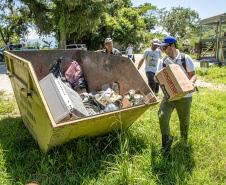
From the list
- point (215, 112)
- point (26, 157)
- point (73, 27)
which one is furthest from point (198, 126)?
point (73, 27)

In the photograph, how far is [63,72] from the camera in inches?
190

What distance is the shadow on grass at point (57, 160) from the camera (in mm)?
2301

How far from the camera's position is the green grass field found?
2.27 metres

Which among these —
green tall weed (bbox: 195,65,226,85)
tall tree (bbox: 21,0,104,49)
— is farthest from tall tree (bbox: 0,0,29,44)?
green tall weed (bbox: 195,65,226,85)

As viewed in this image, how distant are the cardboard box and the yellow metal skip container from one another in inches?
10.3

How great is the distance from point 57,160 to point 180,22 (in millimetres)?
41326

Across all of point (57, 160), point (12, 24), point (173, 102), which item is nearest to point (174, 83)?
point (173, 102)

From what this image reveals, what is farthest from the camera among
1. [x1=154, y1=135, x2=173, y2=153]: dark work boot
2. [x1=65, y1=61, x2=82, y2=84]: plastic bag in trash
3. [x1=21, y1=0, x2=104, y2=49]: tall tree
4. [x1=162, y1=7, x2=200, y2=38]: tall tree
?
[x1=162, y1=7, x2=200, y2=38]: tall tree

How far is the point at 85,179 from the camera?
2209mm

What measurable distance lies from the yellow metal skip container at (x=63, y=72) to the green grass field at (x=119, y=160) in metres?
0.20

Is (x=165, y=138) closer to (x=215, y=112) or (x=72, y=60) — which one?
(x=215, y=112)

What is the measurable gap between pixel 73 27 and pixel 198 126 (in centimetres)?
1487

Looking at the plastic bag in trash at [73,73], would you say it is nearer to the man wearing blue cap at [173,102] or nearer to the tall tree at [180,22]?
the man wearing blue cap at [173,102]

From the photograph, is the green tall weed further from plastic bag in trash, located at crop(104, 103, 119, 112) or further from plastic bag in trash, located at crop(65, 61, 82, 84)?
plastic bag in trash, located at crop(104, 103, 119, 112)
